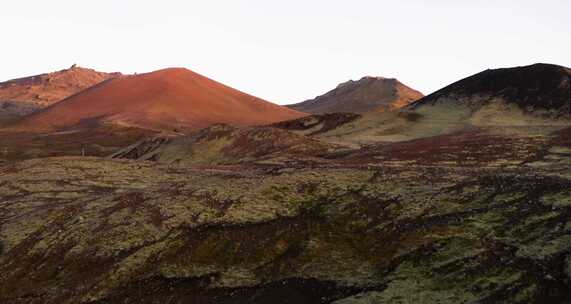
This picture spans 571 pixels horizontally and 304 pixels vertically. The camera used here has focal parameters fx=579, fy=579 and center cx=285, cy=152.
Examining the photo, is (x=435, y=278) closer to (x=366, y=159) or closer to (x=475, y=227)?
(x=475, y=227)

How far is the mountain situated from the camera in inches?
4870

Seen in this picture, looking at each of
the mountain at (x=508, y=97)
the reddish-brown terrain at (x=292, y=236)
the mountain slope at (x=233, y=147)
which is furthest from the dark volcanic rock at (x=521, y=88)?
the reddish-brown terrain at (x=292, y=236)

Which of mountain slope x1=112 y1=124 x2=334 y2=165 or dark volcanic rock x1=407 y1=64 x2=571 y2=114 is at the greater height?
dark volcanic rock x1=407 y1=64 x2=571 y2=114

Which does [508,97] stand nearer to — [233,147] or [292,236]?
[233,147]

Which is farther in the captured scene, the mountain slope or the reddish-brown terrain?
the mountain slope

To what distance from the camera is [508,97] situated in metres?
136

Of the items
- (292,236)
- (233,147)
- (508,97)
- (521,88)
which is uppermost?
(521,88)

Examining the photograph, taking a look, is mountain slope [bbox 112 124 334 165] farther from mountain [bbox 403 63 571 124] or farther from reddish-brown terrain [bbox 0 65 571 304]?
mountain [bbox 403 63 571 124]

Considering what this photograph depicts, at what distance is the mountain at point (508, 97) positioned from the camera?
124 metres

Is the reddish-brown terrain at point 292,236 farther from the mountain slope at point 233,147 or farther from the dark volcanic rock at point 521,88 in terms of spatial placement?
the dark volcanic rock at point 521,88

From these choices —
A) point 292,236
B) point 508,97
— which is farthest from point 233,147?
point 292,236

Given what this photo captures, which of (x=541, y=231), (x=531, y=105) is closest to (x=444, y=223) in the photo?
(x=541, y=231)

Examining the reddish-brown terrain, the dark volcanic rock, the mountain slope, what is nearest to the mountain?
the dark volcanic rock

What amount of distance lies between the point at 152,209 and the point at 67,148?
136896mm
